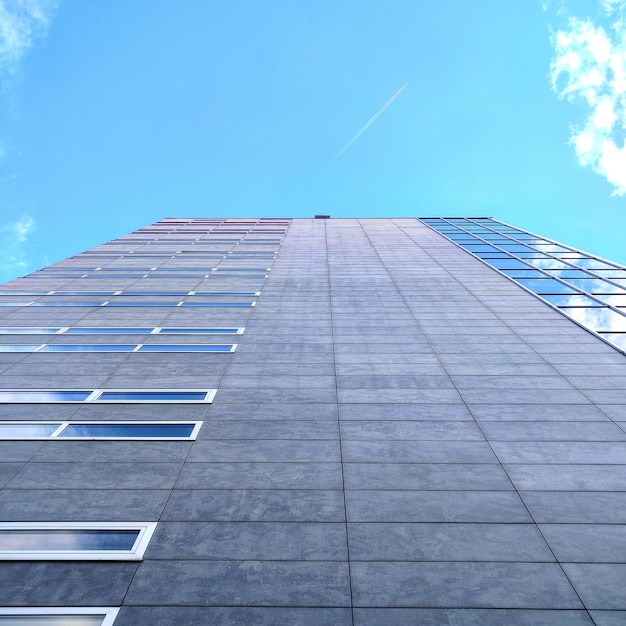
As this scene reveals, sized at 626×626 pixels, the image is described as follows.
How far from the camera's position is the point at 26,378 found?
46.2 feet

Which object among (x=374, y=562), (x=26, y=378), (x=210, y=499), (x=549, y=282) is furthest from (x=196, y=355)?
(x=549, y=282)

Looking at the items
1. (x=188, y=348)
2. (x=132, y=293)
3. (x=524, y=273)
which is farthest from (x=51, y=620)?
(x=524, y=273)

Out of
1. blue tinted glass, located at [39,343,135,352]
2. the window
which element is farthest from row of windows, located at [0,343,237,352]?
the window

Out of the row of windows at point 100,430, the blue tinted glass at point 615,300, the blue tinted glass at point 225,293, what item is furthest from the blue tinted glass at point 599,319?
the row of windows at point 100,430

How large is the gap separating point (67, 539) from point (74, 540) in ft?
0.50

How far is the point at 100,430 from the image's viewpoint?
11.5m

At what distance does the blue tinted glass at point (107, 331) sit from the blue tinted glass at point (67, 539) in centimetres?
995

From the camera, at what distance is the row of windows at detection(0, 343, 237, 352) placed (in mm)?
16094

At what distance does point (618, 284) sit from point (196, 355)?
2128cm

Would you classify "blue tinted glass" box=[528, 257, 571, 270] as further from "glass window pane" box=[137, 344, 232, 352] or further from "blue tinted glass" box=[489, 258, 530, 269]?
"glass window pane" box=[137, 344, 232, 352]

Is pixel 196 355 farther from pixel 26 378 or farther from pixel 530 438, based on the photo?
pixel 530 438

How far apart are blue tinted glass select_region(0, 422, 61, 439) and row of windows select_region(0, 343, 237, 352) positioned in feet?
15.1

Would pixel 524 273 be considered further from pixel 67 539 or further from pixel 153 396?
pixel 67 539

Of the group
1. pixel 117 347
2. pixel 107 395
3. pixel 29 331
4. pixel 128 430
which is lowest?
pixel 128 430
